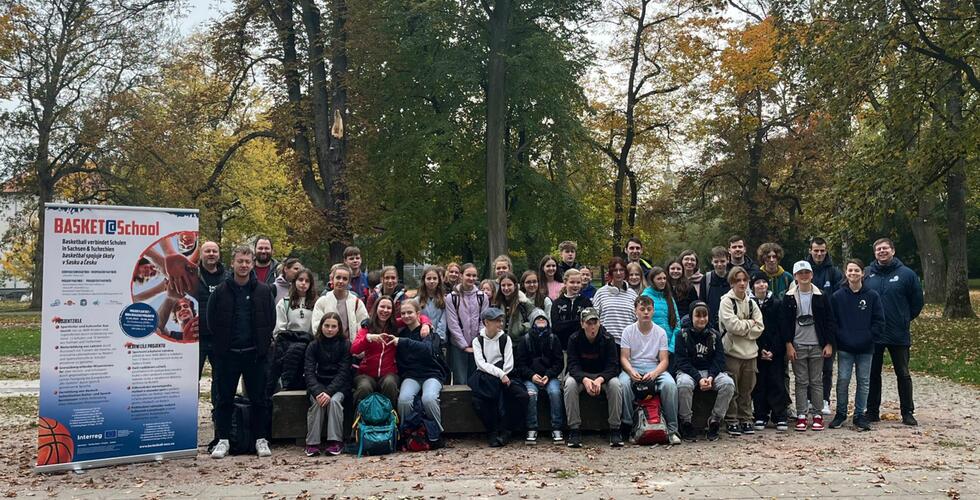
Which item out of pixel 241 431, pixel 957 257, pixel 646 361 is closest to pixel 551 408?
pixel 646 361

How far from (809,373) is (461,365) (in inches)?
153

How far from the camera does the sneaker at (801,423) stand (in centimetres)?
852

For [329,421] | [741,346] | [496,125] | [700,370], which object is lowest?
[329,421]

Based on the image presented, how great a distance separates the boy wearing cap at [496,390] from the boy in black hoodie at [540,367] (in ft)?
0.40

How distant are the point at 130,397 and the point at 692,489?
5.00m

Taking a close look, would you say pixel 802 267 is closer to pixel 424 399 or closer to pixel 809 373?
pixel 809 373

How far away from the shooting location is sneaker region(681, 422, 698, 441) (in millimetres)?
8218

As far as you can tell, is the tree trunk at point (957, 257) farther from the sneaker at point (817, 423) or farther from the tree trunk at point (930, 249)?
the sneaker at point (817, 423)

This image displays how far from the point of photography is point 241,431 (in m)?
7.80

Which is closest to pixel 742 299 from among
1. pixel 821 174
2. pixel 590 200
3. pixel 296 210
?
pixel 296 210

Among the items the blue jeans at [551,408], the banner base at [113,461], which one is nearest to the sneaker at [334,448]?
the banner base at [113,461]

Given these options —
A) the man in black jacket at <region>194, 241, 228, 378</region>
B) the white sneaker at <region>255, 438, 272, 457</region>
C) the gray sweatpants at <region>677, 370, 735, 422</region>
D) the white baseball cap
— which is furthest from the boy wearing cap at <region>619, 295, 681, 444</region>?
the man in black jacket at <region>194, 241, 228, 378</region>

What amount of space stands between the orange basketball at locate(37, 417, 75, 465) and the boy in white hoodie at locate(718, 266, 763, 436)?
638 centimetres

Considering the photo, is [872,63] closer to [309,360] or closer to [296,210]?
[309,360]
